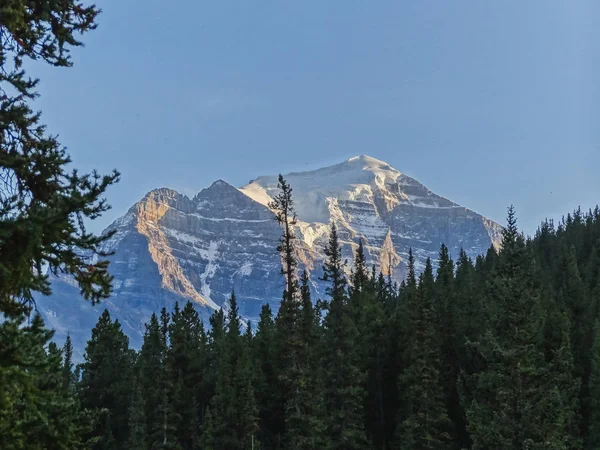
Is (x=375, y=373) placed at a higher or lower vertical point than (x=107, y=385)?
higher

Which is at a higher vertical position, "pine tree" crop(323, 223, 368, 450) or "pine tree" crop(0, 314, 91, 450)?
"pine tree" crop(323, 223, 368, 450)

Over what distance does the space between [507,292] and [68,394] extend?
26.9 metres

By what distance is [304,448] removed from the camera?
4112 centimetres

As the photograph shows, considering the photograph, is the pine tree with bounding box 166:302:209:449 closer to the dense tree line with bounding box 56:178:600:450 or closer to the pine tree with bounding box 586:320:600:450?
the dense tree line with bounding box 56:178:600:450

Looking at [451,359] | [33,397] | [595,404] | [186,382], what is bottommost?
[33,397]

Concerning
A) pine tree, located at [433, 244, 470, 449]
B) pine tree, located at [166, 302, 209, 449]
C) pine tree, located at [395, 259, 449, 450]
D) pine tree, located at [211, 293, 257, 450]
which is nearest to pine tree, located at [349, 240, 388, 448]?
pine tree, located at [433, 244, 470, 449]

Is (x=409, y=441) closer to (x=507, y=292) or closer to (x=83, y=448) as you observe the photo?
(x=507, y=292)

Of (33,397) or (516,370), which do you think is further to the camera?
(516,370)

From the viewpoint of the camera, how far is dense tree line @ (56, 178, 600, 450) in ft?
112

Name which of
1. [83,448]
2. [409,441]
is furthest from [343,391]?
[83,448]

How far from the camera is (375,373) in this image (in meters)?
65.2

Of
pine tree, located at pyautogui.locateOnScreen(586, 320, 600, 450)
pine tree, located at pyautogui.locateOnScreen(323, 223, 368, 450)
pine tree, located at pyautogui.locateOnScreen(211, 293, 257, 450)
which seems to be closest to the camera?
pine tree, located at pyautogui.locateOnScreen(323, 223, 368, 450)

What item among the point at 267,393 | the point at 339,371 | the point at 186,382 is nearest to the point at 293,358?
the point at 339,371

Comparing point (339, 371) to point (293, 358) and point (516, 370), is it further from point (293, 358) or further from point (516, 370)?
point (516, 370)
